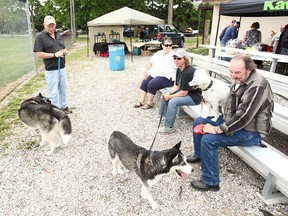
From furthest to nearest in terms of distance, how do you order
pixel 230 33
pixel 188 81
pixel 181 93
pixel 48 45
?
pixel 230 33 → pixel 48 45 → pixel 181 93 → pixel 188 81

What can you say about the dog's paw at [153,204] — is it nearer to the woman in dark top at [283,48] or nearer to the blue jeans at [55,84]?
the blue jeans at [55,84]

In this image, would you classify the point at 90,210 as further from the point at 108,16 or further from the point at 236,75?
the point at 108,16

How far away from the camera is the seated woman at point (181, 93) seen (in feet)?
11.9

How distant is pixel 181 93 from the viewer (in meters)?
3.82

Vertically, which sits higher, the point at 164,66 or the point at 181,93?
the point at 164,66

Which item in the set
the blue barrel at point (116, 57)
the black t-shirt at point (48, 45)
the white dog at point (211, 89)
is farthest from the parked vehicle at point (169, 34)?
the white dog at point (211, 89)

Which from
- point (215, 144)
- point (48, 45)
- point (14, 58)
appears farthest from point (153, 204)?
point (14, 58)

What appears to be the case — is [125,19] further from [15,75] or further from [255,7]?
[255,7]

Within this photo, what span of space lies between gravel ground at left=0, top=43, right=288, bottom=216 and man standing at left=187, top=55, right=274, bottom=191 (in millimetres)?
297

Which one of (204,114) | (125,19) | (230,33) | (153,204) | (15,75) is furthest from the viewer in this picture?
(125,19)

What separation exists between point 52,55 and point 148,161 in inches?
114

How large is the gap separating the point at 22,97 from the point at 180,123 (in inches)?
169

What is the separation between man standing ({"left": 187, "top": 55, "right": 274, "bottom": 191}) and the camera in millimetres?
2236

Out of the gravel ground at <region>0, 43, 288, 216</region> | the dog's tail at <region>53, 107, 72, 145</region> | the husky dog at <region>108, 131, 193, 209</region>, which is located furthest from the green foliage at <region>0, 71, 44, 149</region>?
the husky dog at <region>108, 131, 193, 209</region>
